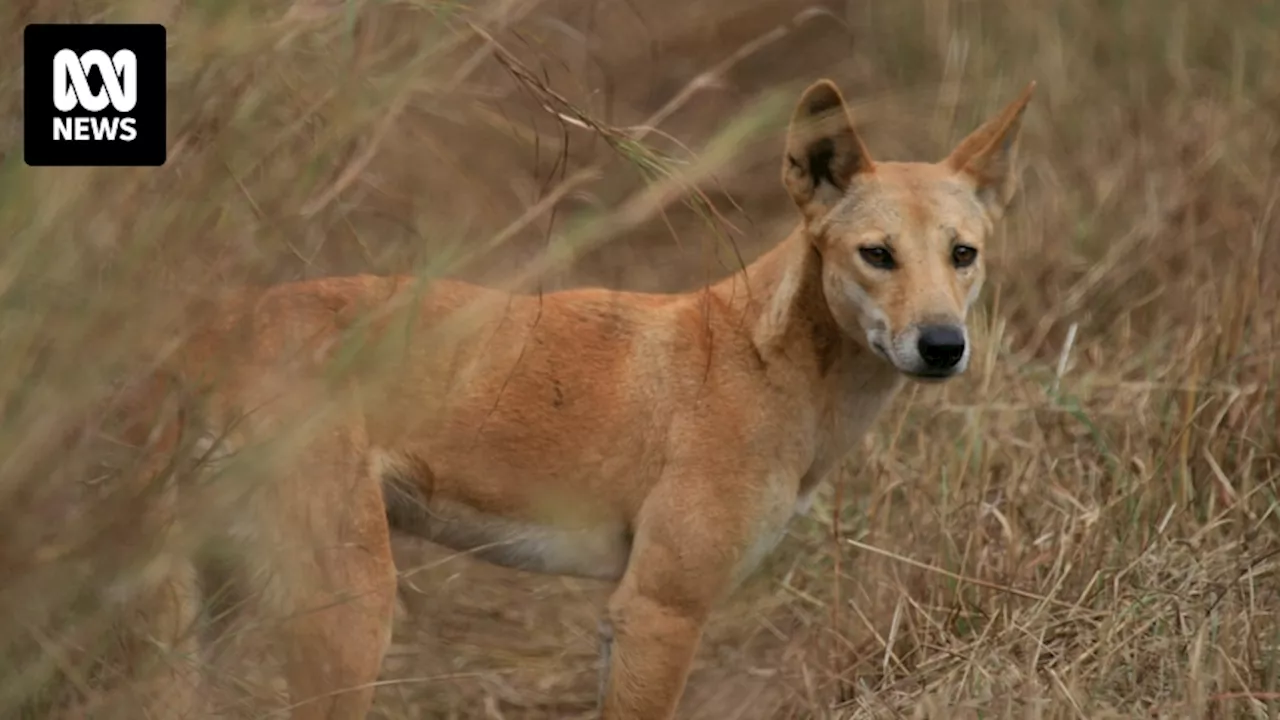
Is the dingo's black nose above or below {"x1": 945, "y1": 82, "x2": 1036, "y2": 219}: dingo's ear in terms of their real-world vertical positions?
below

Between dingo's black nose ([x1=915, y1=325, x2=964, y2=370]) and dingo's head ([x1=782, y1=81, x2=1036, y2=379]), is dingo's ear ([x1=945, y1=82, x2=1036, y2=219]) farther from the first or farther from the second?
dingo's black nose ([x1=915, y1=325, x2=964, y2=370])

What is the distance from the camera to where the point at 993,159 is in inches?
186

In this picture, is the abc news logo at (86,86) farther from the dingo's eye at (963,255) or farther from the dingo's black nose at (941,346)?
the dingo's eye at (963,255)

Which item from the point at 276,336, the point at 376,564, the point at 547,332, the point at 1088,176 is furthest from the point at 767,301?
the point at 1088,176

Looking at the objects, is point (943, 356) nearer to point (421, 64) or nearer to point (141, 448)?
point (421, 64)

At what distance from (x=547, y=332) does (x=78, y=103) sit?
71.4 inches

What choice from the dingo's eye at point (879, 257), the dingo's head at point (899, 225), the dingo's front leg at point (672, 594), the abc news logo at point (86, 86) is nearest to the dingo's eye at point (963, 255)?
the dingo's head at point (899, 225)

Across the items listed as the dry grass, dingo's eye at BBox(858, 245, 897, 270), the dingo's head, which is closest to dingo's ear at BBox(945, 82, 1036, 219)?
the dingo's head

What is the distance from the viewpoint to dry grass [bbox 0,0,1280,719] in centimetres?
280

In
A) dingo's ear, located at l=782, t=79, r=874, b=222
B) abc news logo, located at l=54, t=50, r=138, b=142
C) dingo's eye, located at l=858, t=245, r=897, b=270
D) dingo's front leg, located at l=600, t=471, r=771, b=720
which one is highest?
abc news logo, located at l=54, t=50, r=138, b=142

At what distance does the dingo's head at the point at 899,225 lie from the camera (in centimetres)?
423

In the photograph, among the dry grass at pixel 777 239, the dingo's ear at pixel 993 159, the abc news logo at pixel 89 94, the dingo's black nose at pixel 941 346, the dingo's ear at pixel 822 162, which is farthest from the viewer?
the dingo's ear at pixel 993 159

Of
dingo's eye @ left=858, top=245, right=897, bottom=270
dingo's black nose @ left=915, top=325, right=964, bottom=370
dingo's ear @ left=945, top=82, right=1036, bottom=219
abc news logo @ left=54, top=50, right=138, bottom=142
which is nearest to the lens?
abc news logo @ left=54, top=50, right=138, bottom=142

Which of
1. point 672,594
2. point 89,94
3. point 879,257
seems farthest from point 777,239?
point 89,94
